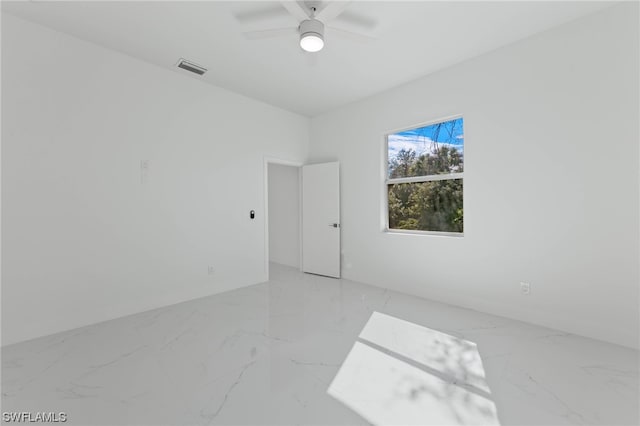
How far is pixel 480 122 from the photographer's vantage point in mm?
3070

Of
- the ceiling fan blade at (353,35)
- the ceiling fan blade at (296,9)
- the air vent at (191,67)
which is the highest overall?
the air vent at (191,67)

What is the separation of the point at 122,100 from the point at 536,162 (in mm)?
4338

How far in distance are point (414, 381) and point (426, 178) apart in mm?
2492

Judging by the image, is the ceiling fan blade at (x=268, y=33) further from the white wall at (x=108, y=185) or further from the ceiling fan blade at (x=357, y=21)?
the white wall at (x=108, y=185)

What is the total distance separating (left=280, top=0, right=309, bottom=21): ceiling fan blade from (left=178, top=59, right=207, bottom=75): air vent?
1.63m

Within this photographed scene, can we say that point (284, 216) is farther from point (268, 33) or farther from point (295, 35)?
point (268, 33)

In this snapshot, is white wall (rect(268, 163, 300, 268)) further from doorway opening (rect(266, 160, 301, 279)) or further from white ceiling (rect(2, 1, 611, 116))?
white ceiling (rect(2, 1, 611, 116))

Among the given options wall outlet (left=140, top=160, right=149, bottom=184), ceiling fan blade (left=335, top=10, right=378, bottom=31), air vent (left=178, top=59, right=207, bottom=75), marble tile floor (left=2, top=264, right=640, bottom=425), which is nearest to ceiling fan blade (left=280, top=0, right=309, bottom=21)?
ceiling fan blade (left=335, top=10, right=378, bottom=31)

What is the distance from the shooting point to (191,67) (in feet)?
10.6

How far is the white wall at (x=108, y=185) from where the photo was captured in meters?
2.42

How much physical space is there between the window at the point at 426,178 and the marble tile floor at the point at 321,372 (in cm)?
124

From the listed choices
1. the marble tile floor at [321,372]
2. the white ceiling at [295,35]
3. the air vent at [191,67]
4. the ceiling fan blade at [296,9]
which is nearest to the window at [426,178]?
the white ceiling at [295,35]

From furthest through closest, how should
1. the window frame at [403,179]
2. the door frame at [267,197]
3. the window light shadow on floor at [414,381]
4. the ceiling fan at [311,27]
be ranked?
the door frame at [267,197], the window frame at [403,179], the ceiling fan at [311,27], the window light shadow on floor at [414,381]

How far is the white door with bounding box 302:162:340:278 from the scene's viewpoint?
4527 mm
